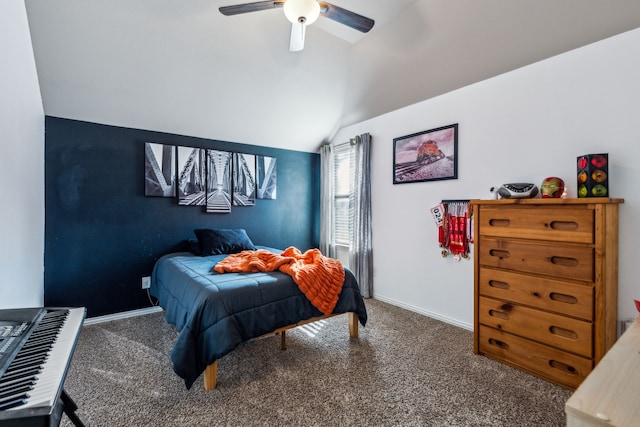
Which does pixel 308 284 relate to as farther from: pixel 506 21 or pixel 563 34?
pixel 563 34

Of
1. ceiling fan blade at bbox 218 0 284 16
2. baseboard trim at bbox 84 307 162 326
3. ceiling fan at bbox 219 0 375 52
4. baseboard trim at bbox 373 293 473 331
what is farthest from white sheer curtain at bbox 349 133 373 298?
baseboard trim at bbox 84 307 162 326

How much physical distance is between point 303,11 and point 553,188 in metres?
2.06

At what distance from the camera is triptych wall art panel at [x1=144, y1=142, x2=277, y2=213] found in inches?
134

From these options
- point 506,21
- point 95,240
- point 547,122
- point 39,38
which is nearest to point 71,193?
point 95,240

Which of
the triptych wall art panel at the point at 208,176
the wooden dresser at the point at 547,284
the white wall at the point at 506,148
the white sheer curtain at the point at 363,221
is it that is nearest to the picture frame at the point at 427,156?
the white wall at the point at 506,148

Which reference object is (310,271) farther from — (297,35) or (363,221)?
(297,35)

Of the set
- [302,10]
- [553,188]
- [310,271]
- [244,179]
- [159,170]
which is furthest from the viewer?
[244,179]

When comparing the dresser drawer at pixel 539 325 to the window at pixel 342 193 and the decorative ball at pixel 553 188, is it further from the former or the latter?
the window at pixel 342 193

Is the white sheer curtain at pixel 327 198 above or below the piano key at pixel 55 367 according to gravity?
above

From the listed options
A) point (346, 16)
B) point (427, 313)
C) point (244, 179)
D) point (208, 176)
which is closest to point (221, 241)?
point (208, 176)

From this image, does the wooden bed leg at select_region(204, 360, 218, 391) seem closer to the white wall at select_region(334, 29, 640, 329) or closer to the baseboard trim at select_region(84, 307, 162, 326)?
the baseboard trim at select_region(84, 307, 162, 326)

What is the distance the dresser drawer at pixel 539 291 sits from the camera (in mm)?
1882

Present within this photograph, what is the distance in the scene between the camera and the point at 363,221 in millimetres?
3900

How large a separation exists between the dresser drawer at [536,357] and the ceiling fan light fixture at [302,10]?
99.5 inches
